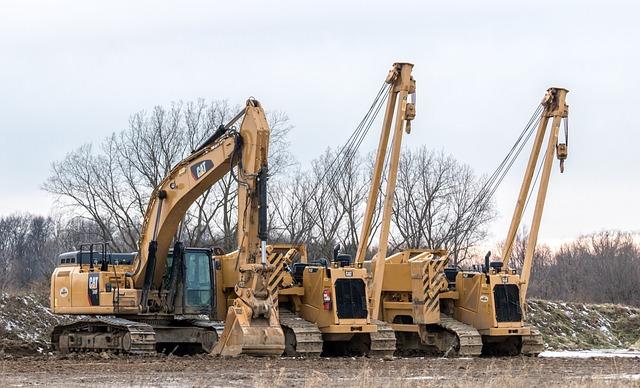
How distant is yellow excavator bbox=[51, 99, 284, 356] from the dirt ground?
1344 mm

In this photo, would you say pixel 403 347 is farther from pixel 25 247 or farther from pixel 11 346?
pixel 25 247

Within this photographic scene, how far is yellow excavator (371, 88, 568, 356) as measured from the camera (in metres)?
32.4

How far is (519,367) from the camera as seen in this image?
25.4 meters

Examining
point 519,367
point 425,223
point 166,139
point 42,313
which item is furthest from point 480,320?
point 425,223

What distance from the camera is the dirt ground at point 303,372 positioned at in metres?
19.5

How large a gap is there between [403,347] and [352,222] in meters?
31.7

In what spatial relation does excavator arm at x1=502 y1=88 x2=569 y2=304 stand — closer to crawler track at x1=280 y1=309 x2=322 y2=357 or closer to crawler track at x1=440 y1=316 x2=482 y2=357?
crawler track at x1=440 y1=316 x2=482 y2=357

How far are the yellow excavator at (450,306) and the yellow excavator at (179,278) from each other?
5.22 metres

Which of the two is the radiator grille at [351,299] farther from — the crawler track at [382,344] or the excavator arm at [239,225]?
the excavator arm at [239,225]

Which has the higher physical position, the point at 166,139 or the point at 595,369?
the point at 166,139

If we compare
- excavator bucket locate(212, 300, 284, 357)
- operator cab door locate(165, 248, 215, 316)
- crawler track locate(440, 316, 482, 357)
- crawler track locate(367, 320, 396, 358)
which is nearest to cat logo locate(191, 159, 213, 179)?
operator cab door locate(165, 248, 215, 316)

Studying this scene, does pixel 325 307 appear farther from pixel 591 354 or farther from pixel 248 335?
pixel 591 354

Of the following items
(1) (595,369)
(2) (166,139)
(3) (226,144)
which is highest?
(2) (166,139)

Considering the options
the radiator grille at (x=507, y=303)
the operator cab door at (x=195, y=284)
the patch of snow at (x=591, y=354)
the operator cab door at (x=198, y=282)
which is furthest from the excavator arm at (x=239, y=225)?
the patch of snow at (x=591, y=354)
